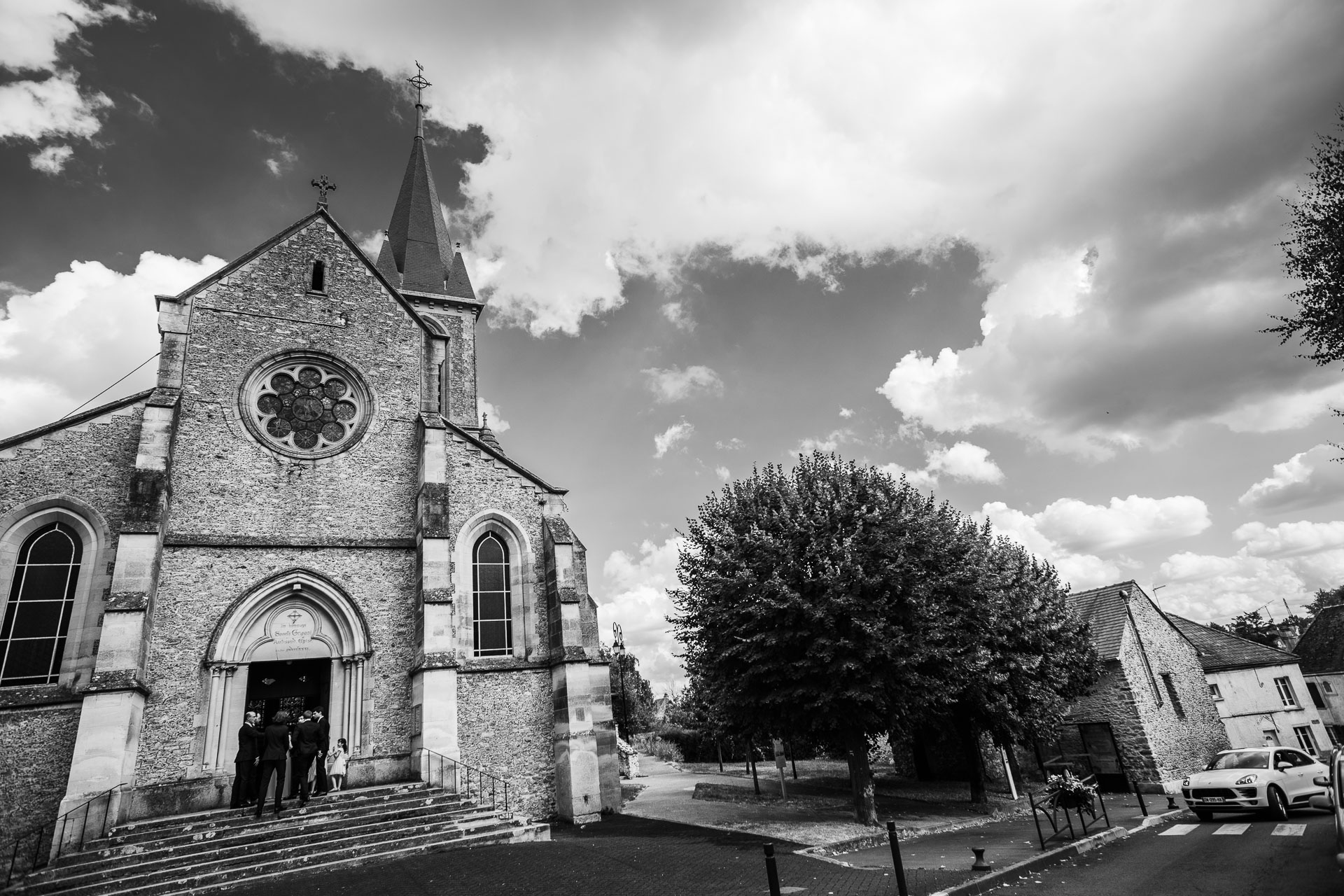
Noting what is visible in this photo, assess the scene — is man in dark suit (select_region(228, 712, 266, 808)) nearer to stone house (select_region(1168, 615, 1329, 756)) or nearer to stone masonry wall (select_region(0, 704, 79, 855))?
stone masonry wall (select_region(0, 704, 79, 855))

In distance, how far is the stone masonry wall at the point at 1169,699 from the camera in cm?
2227

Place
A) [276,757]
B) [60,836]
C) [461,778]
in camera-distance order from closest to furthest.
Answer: [60,836] < [276,757] < [461,778]

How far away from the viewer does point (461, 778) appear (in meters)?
14.3

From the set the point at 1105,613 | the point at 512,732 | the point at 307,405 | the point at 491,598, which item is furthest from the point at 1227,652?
the point at 307,405

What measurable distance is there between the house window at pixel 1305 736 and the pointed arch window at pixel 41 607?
1724 inches

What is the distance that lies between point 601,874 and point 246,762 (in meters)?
7.23

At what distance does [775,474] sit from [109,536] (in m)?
14.6

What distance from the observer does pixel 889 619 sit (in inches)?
578

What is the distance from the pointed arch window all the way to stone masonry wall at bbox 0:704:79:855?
87 centimetres

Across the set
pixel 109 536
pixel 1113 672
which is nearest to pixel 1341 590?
pixel 1113 672

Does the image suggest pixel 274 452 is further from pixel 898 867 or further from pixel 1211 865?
pixel 1211 865

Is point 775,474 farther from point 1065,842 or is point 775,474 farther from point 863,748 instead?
point 1065,842

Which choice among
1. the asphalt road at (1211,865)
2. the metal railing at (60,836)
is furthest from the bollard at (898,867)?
the metal railing at (60,836)

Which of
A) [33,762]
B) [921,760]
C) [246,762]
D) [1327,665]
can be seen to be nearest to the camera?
[33,762]
